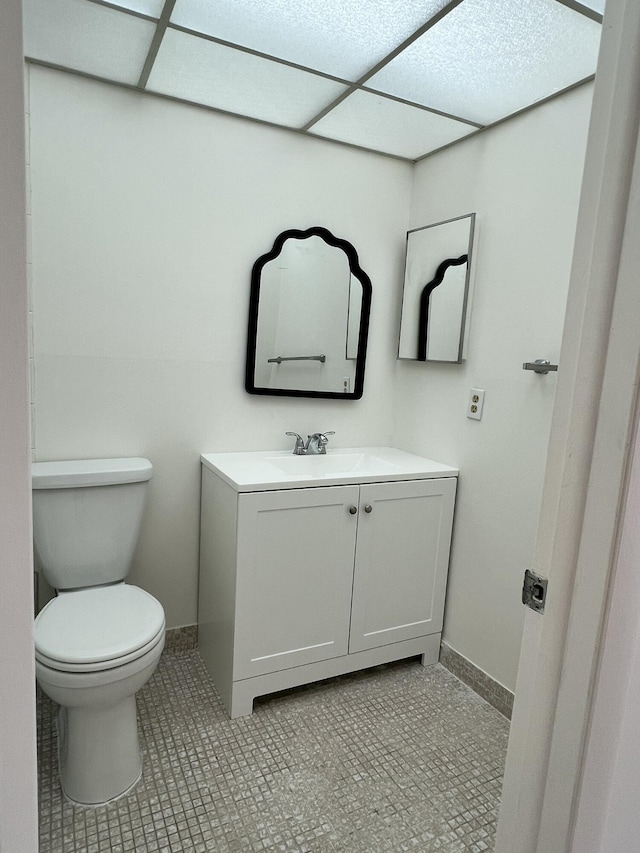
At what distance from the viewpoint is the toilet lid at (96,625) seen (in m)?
1.45

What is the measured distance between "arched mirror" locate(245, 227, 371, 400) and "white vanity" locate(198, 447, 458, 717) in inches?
13.3

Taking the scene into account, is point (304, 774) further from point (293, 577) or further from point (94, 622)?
point (94, 622)

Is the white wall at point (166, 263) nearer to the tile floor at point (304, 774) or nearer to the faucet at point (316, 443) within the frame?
the faucet at point (316, 443)

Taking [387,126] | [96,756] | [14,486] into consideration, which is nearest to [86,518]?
[96,756]

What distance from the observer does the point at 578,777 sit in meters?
0.74

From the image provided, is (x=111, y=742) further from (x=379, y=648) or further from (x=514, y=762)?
(x=514, y=762)

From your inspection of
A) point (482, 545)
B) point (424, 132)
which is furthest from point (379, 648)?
point (424, 132)

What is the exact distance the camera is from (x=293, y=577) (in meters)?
1.94

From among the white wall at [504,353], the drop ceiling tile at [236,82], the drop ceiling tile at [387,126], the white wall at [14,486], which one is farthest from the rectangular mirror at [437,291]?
the white wall at [14,486]

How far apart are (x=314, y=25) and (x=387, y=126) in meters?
0.67

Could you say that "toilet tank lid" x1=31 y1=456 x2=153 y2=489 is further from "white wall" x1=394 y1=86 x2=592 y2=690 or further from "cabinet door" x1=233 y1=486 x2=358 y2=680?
"white wall" x1=394 y1=86 x2=592 y2=690

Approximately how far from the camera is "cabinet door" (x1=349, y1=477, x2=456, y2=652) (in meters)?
2.07

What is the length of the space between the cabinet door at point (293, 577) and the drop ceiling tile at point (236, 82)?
1.38 meters

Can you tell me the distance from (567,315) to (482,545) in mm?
1546
